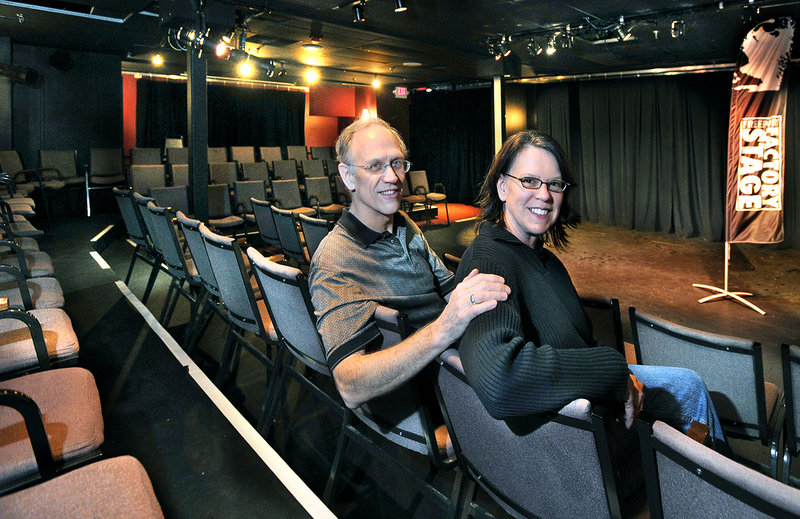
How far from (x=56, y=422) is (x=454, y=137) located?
12.2 meters

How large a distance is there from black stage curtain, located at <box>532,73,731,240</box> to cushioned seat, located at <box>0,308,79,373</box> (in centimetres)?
894

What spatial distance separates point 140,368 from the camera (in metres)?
2.29

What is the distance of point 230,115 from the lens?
41.1ft

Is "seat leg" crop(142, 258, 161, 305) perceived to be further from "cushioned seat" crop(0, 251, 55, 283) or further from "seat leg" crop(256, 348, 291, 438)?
"seat leg" crop(256, 348, 291, 438)

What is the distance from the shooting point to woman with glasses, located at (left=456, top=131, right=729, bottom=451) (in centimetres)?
100

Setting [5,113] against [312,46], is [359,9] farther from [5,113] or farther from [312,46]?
[5,113]

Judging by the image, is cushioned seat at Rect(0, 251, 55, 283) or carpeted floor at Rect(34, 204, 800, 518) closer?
carpeted floor at Rect(34, 204, 800, 518)

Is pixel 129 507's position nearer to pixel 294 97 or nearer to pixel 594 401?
pixel 594 401

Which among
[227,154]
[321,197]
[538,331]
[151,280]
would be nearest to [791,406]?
[538,331]

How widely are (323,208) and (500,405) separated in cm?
701

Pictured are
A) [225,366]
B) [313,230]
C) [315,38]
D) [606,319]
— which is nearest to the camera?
[606,319]

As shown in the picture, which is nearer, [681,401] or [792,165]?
[681,401]

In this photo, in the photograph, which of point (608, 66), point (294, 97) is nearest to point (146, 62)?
point (294, 97)

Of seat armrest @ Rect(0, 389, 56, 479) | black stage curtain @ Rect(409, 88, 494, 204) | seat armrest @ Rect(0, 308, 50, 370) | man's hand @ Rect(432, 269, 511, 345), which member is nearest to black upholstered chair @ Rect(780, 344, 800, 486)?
man's hand @ Rect(432, 269, 511, 345)
